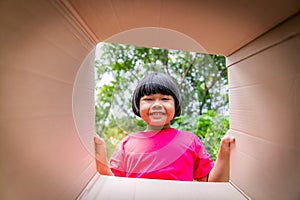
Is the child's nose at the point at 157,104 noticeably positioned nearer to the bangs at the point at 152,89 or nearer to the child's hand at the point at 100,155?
the bangs at the point at 152,89

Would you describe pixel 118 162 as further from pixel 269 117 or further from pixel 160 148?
pixel 269 117

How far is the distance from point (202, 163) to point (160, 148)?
172mm

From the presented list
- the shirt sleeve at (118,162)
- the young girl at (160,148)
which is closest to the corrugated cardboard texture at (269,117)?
the young girl at (160,148)

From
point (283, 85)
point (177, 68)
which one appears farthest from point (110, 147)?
point (283, 85)

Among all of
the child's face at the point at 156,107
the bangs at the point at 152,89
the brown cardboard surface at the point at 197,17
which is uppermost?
the brown cardboard surface at the point at 197,17

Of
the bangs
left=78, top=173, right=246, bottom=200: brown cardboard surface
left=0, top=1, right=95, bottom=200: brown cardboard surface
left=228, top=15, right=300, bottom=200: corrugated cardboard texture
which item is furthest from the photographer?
the bangs

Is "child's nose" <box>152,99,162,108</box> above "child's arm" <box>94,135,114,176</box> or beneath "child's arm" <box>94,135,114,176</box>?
above

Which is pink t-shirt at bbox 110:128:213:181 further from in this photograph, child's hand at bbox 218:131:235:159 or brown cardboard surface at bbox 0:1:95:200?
brown cardboard surface at bbox 0:1:95:200

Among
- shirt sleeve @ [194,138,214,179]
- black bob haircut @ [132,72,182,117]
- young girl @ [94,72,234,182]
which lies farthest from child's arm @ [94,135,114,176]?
shirt sleeve @ [194,138,214,179]

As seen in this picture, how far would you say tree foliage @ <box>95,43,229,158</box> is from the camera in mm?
793

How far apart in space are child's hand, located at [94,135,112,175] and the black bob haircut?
15cm

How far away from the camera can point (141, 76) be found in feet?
2.67

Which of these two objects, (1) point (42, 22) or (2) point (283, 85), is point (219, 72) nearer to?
(2) point (283, 85)

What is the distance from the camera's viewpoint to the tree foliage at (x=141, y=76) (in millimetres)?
793
